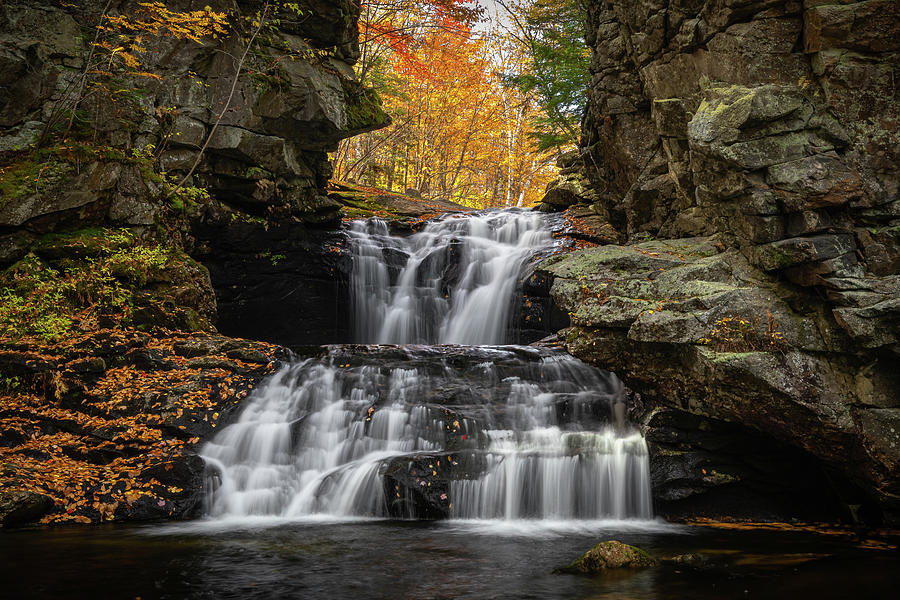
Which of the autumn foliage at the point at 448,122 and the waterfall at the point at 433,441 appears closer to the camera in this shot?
the waterfall at the point at 433,441

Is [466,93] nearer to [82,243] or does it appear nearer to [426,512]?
[82,243]

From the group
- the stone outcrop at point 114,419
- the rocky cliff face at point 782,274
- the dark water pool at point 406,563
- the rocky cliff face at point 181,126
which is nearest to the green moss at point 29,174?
the rocky cliff face at point 181,126

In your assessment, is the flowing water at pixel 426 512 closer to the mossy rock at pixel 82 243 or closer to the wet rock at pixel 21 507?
the wet rock at pixel 21 507

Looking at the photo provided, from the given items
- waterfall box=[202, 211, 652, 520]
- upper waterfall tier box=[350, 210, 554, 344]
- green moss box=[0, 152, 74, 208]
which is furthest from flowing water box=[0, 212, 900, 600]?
green moss box=[0, 152, 74, 208]

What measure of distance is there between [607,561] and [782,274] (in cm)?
430

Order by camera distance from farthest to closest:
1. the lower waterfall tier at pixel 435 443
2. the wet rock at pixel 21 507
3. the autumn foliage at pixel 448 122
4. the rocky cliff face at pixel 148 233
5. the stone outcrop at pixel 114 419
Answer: the autumn foliage at pixel 448 122 < the rocky cliff face at pixel 148 233 < the lower waterfall tier at pixel 435 443 < the stone outcrop at pixel 114 419 < the wet rock at pixel 21 507

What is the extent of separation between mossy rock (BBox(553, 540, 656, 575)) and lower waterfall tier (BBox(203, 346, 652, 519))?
2076 millimetres

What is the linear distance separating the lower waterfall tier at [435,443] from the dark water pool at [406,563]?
1.62 ft

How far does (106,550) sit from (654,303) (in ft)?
21.8

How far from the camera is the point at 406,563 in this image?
15.6ft

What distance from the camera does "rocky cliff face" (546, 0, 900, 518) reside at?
5906 millimetres

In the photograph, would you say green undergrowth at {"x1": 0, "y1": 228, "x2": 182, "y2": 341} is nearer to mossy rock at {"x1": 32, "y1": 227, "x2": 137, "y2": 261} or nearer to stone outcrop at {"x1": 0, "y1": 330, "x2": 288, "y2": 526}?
mossy rock at {"x1": 32, "y1": 227, "x2": 137, "y2": 261}

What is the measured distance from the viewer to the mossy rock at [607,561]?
4.48 meters

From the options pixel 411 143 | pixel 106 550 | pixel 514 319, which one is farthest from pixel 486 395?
pixel 411 143
